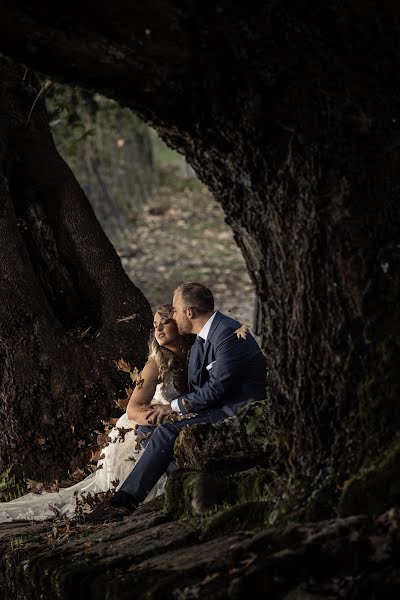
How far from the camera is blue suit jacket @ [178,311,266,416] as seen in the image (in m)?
6.74

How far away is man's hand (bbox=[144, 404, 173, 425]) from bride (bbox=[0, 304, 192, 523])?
7 centimetres

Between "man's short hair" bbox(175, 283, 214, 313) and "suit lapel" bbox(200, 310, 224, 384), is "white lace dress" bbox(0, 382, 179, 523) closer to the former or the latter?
"suit lapel" bbox(200, 310, 224, 384)

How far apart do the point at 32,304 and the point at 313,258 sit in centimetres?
450

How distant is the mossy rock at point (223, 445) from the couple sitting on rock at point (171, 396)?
0.62 meters

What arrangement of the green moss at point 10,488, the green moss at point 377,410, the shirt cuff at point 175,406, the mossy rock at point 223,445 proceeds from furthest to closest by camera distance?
the green moss at point 10,488 → the shirt cuff at point 175,406 → the mossy rock at point 223,445 → the green moss at point 377,410

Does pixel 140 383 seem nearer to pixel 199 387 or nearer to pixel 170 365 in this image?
pixel 170 365

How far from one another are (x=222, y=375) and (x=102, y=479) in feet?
4.44

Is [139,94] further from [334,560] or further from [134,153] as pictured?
[134,153]

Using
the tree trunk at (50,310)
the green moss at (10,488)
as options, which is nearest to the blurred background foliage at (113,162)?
the tree trunk at (50,310)

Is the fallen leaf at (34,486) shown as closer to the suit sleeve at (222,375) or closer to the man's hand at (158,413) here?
the man's hand at (158,413)

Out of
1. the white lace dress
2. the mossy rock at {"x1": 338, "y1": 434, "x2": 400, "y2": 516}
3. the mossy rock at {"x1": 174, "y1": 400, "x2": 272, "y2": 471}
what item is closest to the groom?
the white lace dress

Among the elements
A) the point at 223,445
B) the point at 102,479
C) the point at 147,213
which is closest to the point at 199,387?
the point at 102,479

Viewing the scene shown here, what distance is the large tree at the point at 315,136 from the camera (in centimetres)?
398

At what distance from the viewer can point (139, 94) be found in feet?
13.3
